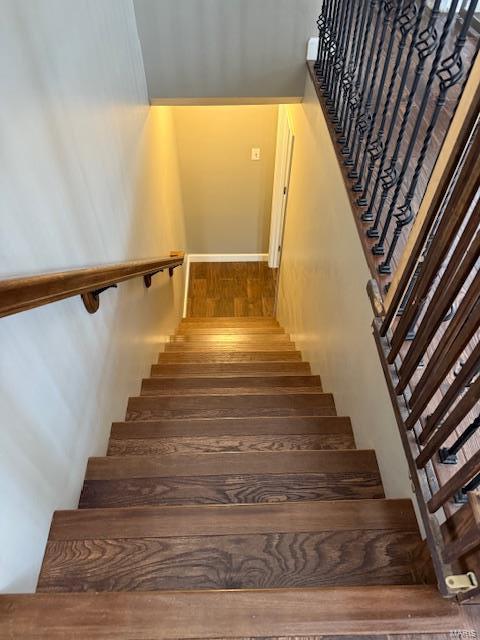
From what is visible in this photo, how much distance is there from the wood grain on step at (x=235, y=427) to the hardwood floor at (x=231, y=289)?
11.0 ft

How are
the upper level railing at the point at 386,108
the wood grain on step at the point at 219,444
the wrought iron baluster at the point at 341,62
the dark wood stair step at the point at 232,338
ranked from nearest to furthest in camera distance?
the upper level railing at the point at 386,108 → the wood grain on step at the point at 219,444 → the wrought iron baluster at the point at 341,62 → the dark wood stair step at the point at 232,338

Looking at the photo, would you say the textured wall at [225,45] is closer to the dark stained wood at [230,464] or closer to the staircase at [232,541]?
the staircase at [232,541]

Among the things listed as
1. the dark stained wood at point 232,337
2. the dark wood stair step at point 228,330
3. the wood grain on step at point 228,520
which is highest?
the wood grain on step at point 228,520

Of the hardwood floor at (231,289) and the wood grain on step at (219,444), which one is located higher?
the wood grain on step at (219,444)

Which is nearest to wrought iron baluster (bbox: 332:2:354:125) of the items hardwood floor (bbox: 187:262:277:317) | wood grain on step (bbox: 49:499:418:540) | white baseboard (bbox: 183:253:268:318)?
wood grain on step (bbox: 49:499:418:540)

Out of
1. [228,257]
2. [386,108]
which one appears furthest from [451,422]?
[228,257]

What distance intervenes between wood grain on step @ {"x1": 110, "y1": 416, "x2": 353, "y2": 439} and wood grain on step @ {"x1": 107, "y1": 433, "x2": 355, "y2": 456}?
3cm

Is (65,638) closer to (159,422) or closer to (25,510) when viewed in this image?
(25,510)

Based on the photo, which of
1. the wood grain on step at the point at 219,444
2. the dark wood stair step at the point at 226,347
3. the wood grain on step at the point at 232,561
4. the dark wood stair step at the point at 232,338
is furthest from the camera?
the dark wood stair step at the point at 232,338

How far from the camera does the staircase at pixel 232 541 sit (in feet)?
3.15

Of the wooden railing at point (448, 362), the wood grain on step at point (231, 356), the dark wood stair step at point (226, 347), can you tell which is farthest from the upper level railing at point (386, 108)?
the dark wood stair step at point (226, 347)

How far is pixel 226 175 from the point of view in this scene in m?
5.22

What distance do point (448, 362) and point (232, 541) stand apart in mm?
777

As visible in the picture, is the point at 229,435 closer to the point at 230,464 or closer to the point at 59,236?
the point at 230,464
